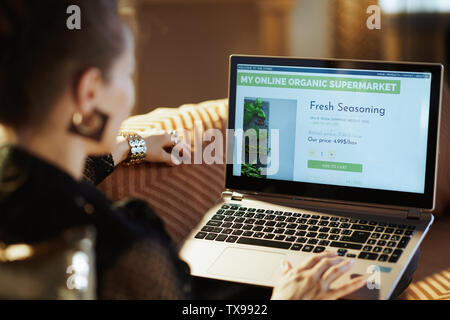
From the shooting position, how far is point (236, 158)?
4.04 feet

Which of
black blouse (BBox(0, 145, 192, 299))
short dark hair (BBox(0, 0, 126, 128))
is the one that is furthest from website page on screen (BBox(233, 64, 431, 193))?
short dark hair (BBox(0, 0, 126, 128))

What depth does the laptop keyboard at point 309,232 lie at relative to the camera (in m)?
1.02

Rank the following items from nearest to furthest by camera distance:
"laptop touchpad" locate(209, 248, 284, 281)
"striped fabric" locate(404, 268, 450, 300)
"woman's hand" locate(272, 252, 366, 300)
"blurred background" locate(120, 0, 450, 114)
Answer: "woman's hand" locate(272, 252, 366, 300)
"laptop touchpad" locate(209, 248, 284, 281)
"striped fabric" locate(404, 268, 450, 300)
"blurred background" locate(120, 0, 450, 114)

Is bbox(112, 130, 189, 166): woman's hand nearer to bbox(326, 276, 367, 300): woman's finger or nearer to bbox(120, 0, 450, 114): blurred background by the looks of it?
bbox(326, 276, 367, 300): woman's finger

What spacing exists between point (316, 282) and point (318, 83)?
0.44 metres

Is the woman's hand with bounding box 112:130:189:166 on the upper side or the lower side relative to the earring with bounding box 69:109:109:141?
lower

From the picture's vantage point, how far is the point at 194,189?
136 cm

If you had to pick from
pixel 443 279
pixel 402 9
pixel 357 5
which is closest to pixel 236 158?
pixel 443 279

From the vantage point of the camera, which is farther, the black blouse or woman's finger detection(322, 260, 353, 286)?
woman's finger detection(322, 260, 353, 286)

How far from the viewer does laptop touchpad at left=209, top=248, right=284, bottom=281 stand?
0.99 m

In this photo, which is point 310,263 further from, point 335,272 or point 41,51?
point 41,51
